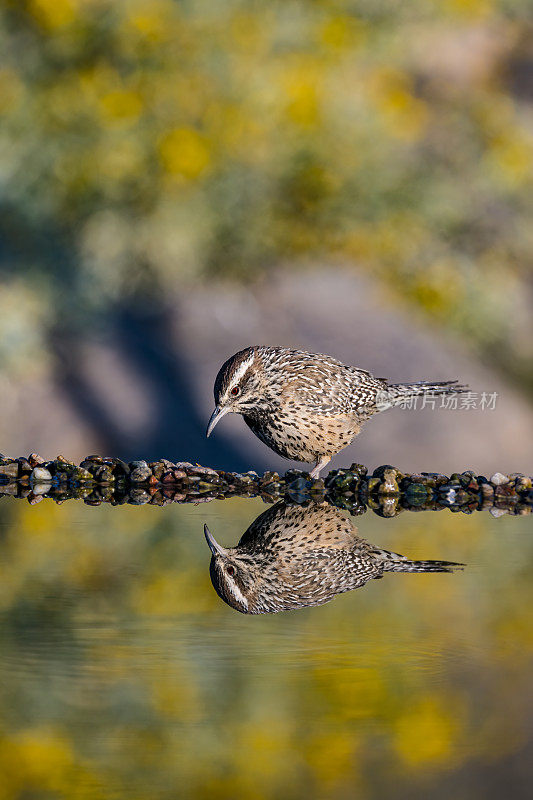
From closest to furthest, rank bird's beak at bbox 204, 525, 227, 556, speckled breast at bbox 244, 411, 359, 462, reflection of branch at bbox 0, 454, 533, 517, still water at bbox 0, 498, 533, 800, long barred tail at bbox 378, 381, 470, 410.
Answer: still water at bbox 0, 498, 533, 800, bird's beak at bbox 204, 525, 227, 556, reflection of branch at bbox 0, 454, 533, 517, speckled breast at bbox 244, 411, 359, 462, long barred tail at bbox 378, 381, 470, 410

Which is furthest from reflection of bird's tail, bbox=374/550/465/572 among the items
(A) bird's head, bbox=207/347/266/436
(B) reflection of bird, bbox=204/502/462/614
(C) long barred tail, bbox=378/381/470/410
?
(C) long barred tail, bbox=378/381/470/410

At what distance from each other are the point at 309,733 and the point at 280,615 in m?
0.71

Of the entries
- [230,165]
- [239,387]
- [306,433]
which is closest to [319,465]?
[306,433]

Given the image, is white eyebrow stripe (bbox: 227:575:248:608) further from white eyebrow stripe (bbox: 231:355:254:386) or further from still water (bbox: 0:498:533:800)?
white eyebrow stripe (bbox: 231:355:254:386)

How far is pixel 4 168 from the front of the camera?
20.0ft

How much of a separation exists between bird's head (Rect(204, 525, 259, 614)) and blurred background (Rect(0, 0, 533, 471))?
330 cm

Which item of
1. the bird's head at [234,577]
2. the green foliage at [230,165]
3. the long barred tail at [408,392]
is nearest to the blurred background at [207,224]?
the green foliage at [230,165]

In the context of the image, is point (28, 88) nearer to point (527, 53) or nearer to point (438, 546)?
point (527, 53)

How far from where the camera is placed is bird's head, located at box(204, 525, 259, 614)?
2.08 meters

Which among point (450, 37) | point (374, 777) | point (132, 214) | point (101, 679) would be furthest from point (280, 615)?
point (450, 37)

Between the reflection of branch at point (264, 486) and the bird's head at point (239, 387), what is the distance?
0.85 feet

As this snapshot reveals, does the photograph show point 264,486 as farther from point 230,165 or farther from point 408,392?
point 230,165

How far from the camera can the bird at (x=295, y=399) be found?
12.8 ft

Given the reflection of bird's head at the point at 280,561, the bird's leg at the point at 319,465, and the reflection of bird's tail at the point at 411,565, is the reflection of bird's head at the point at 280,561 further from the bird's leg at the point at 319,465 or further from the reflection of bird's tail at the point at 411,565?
the bird's leg at the point at 319,465
